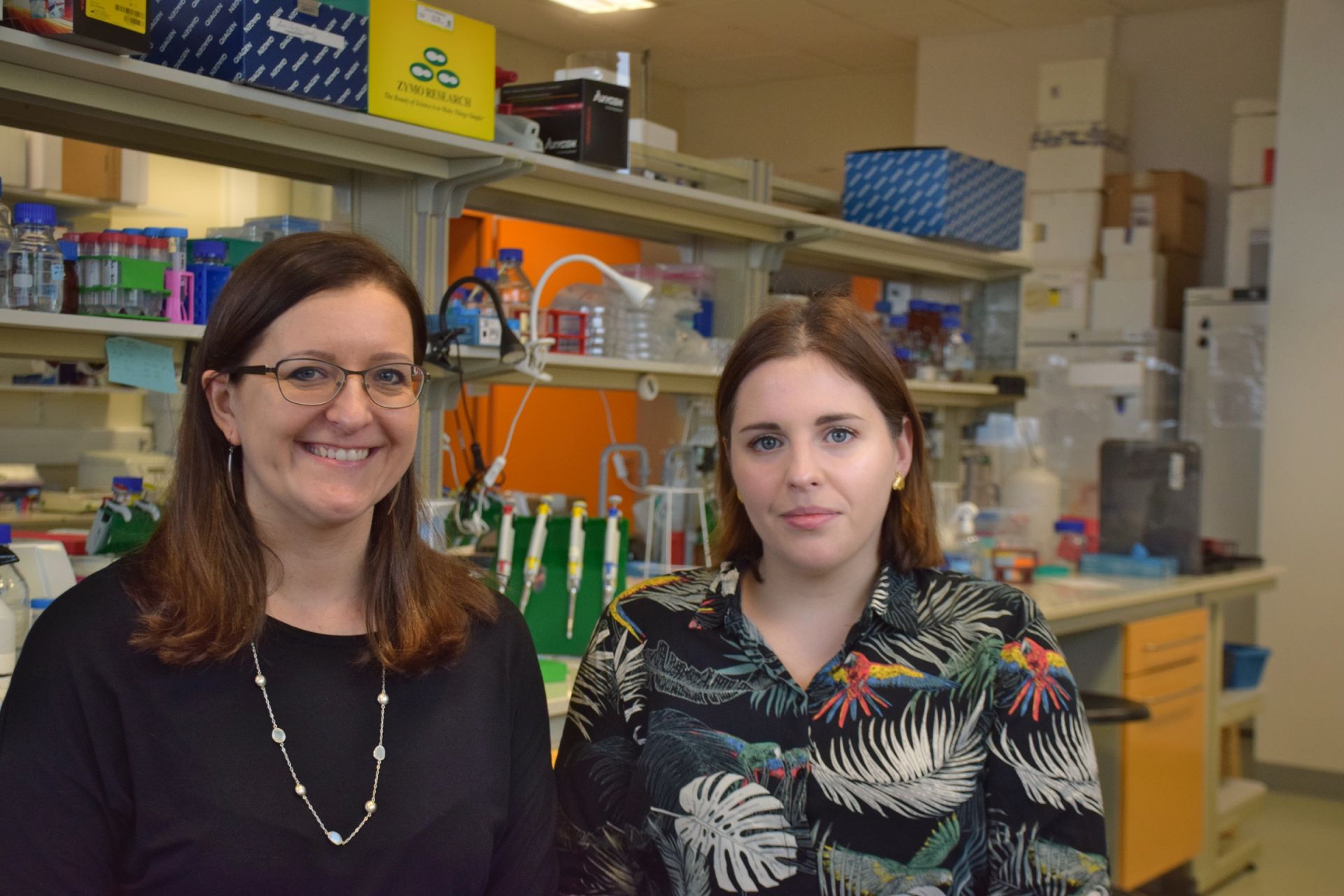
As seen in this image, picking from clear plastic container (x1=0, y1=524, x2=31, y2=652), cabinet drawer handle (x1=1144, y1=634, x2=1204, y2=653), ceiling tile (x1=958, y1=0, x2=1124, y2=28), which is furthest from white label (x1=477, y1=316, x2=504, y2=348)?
ceiling tile (x1=958, y1=0, x2=1124, y2=28)

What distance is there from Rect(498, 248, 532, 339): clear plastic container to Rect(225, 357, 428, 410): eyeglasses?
142 centimetres

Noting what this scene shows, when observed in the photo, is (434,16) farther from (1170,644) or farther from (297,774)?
(1170,644)

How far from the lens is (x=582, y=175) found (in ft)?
8.81

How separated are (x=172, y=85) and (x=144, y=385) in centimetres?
47

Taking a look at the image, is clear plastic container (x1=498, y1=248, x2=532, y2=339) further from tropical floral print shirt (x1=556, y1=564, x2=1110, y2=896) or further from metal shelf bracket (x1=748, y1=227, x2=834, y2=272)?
tropical floral print shirt (x1=556, y1=564, x2=1110, y2=896)

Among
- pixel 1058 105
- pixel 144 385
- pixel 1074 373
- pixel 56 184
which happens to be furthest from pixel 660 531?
pixel 1058 105

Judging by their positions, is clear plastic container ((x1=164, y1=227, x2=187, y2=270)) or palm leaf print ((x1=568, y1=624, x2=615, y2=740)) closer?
palm leaf print ((x1=568, y1=624, x2=615, y2=740))

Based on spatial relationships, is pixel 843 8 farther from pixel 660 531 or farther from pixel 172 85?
pixel 172 85

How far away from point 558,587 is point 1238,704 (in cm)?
263

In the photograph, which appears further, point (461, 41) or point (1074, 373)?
point (1074, 373)

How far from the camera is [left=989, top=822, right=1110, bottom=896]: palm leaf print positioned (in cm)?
138

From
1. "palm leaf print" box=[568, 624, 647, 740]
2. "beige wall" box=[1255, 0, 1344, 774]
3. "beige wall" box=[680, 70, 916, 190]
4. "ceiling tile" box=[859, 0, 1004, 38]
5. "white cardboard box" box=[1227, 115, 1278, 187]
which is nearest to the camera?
"palm leaf print" box=[568, 624, 647, 740]

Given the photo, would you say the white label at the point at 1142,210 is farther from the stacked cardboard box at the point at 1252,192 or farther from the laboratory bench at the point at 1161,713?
the laboratory bench at the point at 1161,713

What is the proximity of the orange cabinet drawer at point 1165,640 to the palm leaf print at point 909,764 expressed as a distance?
2324 millimetres
